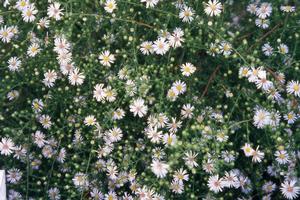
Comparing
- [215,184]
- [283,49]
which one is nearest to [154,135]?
[215,184]

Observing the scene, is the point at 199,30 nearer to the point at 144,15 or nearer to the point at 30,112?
the point at 144,15

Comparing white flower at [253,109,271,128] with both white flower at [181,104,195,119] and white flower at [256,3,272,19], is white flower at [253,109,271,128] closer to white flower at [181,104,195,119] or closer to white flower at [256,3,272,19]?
white flower at [181,104,195,119]

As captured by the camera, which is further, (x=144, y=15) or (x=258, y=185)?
(x=144, y=15)

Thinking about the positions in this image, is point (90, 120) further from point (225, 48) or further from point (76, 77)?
point (225, 48)

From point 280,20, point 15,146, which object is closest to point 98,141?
point 15,146

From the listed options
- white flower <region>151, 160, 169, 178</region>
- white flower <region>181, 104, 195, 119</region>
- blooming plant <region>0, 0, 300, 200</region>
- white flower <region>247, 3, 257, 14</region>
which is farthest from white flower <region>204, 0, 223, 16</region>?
white flower <region>151, 160, 169, 178</region>

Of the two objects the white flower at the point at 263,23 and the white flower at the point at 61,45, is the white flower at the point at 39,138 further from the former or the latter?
the white flower at the point at 263,23

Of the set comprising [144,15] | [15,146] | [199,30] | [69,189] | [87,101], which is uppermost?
[144,15]
